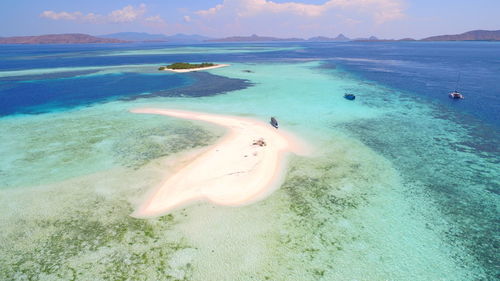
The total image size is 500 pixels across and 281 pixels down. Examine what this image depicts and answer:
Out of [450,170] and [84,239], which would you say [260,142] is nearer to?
[450,170]

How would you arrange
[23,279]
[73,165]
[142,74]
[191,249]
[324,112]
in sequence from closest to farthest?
1. [23,279]
2. [191,249]
3. [73,165]
4. [324,112]
5. [142,74]

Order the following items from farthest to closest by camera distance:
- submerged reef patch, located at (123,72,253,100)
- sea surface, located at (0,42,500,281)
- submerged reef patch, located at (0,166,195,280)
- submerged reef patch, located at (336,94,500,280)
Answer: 1. submerged reef patch, located at (123,72,253,100)
2. submerged reef patch, located at (336,94,500,280)
3. sea surface, located at (0,42,500,281)
4. submerged reef patch, located at (0,166,195,280)

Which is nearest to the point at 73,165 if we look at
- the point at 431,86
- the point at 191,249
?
the point at 191,249

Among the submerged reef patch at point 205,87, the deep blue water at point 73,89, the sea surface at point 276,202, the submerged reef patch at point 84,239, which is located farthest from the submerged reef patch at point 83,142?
the submerged reef patch at point 205,87

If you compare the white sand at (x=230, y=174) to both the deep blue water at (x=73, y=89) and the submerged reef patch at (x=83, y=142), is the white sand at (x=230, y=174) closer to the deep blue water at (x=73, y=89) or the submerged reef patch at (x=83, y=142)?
the submerged reef patch at (x=83, y=142)

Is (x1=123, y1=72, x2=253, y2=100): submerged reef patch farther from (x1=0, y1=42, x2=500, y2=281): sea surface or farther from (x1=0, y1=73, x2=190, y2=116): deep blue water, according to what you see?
(x1=0, y1=42, x2=500, y2=281): sea surface

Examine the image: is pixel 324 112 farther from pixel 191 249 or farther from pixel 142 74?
pixel 142 74

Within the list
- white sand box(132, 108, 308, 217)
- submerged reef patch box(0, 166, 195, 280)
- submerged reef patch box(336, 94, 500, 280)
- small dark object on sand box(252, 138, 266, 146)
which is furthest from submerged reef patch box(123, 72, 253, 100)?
submerged reef patch box(0, 166, 195, 280)

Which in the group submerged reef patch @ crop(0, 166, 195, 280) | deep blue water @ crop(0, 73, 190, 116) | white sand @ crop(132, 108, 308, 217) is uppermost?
deep blue water @ crop(0, 73, 190, 116)

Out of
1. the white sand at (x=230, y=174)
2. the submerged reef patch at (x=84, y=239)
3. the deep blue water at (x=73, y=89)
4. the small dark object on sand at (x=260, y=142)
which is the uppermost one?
the deep blue water at (x=73, y=89)
